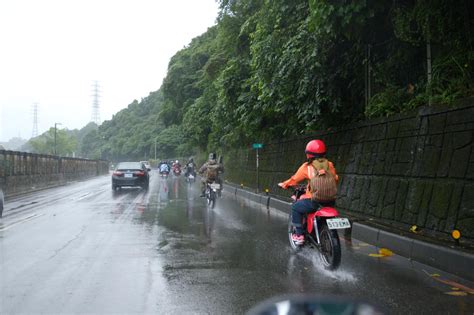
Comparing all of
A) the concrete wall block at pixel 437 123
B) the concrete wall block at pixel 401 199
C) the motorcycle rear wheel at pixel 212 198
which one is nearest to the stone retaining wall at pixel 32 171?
the motorcycle rear wheel at pixel 212 198

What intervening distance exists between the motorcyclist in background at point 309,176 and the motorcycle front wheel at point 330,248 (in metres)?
0.49

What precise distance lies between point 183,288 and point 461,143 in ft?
16.7

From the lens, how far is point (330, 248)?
6.25 metres

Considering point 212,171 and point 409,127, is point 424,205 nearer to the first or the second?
point 409,127

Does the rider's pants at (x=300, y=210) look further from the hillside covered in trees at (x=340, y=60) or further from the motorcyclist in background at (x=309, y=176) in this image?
the hillside covered in trees at (x=340, y=60)

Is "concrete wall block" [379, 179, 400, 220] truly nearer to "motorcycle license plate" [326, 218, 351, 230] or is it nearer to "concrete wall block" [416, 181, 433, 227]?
"concrete wall block" [416, 181, 433, 227]

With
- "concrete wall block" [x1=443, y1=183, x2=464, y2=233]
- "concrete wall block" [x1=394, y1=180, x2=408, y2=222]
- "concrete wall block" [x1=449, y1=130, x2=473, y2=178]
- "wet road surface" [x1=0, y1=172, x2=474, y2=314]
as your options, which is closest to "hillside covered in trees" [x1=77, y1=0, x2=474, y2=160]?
"concrete wall block" [x1=449, y1=130, x2=473, y2=178]

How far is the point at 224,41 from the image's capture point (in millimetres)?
22625

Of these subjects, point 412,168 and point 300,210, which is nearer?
point 300,210

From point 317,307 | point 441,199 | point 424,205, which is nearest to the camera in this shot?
point 317,307

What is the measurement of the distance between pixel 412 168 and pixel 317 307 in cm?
759

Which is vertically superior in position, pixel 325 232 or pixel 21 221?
pixel 325 232

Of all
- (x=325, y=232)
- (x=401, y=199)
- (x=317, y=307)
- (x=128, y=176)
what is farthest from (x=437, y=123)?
(x=128, y=176)

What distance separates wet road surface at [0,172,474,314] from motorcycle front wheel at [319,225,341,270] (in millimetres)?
145
